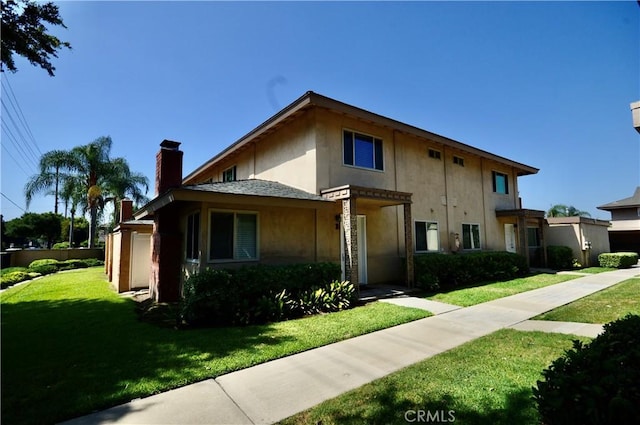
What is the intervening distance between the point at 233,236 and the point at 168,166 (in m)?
3.76

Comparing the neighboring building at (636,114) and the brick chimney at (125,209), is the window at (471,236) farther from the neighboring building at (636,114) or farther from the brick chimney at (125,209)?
the brick chimney at (125,209)

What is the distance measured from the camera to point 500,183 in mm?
19609

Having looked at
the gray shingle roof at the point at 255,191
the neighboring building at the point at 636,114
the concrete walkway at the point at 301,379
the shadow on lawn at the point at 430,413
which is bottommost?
the concrete walkway at the point at 301,379

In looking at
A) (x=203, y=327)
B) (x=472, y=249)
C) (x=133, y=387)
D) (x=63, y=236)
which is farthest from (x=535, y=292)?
(x=63, y=236)

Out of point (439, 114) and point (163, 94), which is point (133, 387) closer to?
point (163, 94)

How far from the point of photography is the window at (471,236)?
1639 centimetres

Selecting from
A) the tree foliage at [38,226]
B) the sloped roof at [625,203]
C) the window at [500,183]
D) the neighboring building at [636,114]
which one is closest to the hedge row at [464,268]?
the window at [500,183]

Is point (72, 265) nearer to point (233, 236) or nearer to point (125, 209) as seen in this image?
point (125, 209)

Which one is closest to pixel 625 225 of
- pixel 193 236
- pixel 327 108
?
pixel 327 108

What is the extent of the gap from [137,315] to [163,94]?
9.86 m

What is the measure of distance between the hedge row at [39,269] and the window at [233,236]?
13824 millimetres

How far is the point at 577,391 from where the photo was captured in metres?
2.62

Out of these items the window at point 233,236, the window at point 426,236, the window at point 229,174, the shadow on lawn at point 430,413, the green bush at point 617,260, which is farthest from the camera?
the green bush at point 617,260

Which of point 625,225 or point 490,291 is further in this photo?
point 625,225
